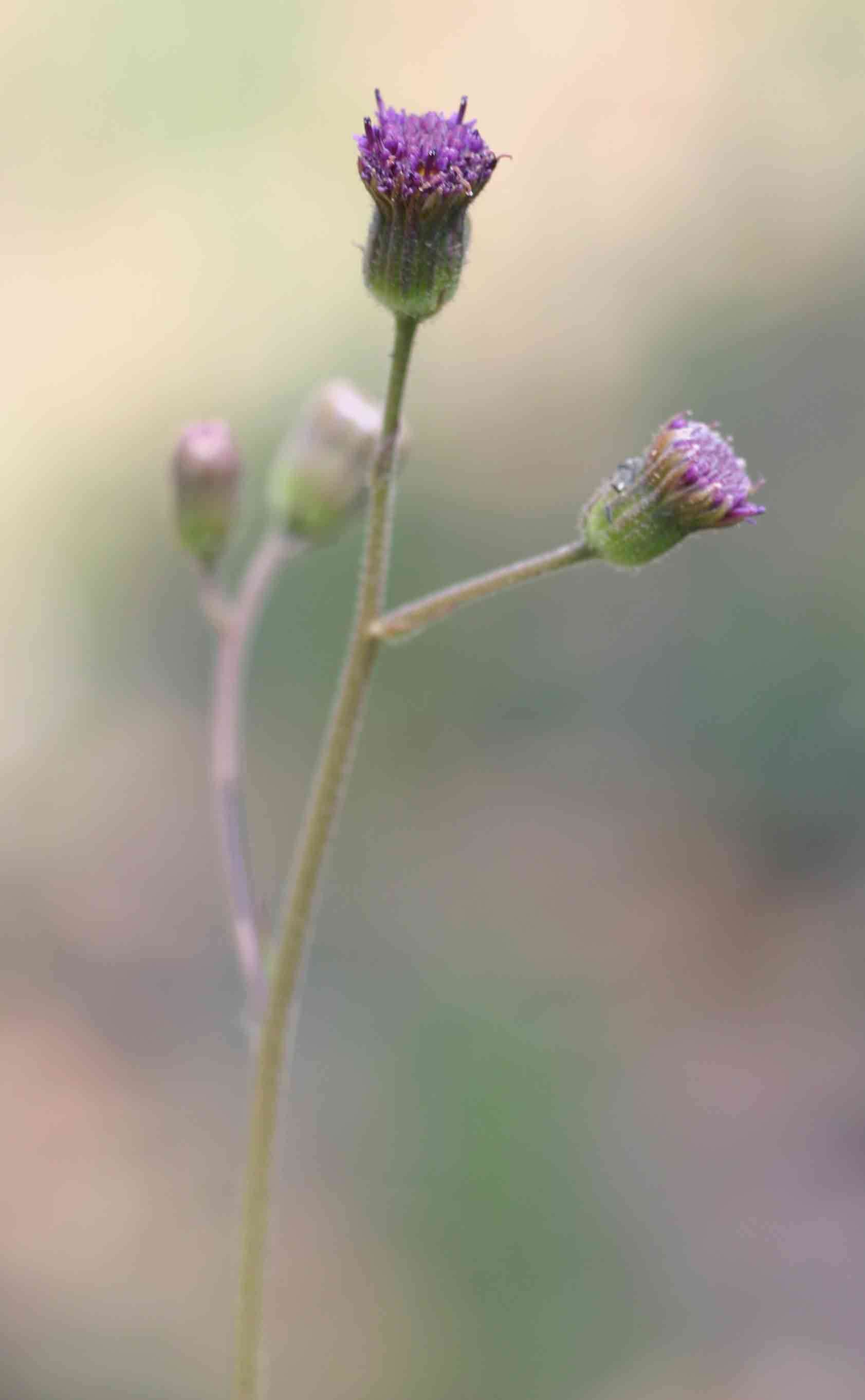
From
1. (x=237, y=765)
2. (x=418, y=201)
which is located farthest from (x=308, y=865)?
(x=418, y=201)

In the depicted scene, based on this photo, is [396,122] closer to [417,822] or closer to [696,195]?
[417,822]

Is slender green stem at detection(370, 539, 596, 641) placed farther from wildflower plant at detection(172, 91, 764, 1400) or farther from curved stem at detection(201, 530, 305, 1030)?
curved stem at detection(201, 530, 305, 1030)

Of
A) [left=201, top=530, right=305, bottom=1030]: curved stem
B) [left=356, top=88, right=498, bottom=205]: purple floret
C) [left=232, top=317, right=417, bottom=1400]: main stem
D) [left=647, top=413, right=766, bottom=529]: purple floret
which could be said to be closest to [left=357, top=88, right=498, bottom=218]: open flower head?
[left=356, top=88, right=498, bottom=205]: purple floret

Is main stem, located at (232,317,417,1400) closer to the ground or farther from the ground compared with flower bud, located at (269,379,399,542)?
closer to the ground

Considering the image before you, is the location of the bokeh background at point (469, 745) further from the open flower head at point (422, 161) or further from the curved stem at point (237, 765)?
the open flower head at point (422, 161)

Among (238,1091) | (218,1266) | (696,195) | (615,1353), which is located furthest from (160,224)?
(615,1353)

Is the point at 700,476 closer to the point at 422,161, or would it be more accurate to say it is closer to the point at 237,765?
the point at 422,161

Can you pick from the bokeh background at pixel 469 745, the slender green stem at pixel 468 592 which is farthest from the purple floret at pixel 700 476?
the bokeh background at pixel 469 745
